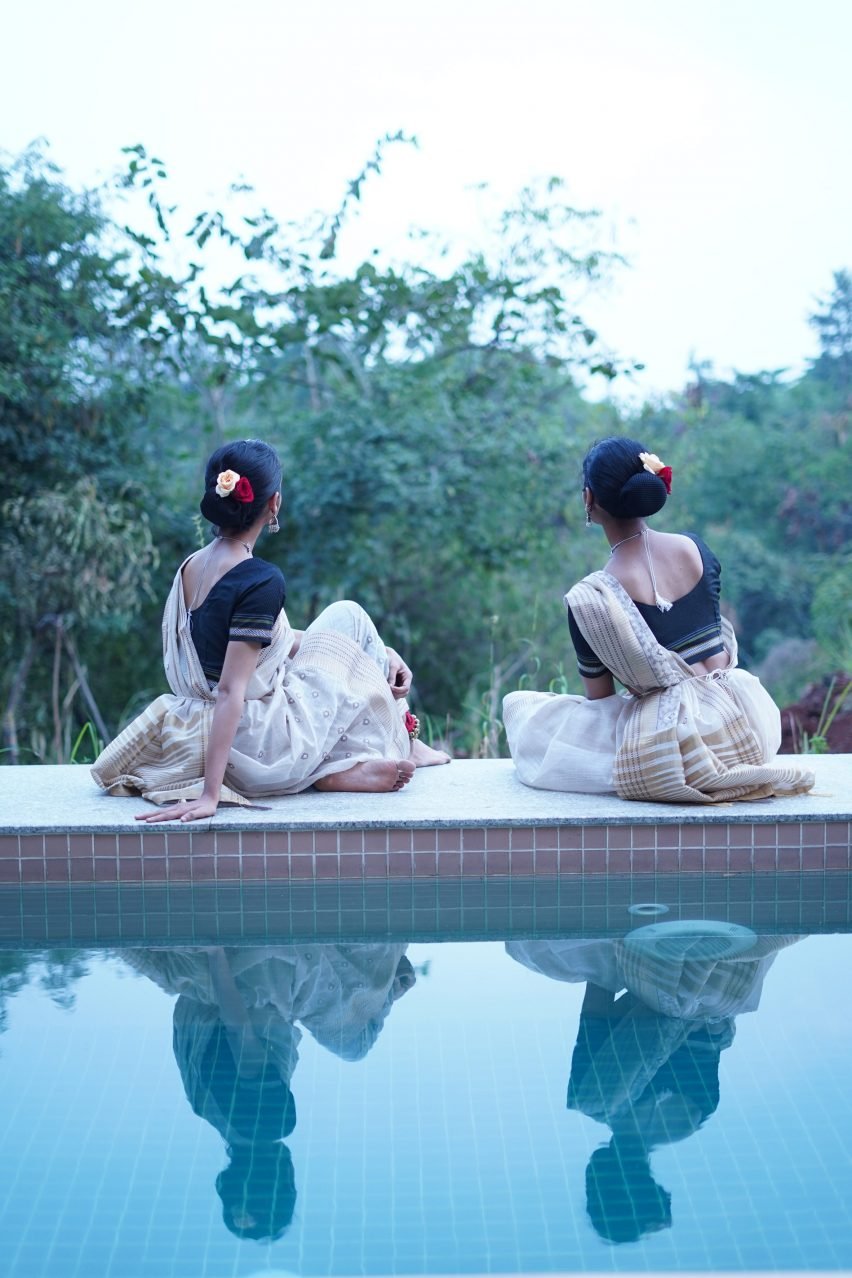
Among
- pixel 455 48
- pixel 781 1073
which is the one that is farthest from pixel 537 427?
pixel 781 1073

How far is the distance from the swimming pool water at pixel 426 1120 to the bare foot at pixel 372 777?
0.79 m

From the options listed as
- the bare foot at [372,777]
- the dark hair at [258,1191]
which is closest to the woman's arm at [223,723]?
the bare foot at [372,777]

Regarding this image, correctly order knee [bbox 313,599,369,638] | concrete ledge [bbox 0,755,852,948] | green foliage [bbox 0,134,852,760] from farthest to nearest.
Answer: green foliage [bbox 0,134,852,760], knee [bbox 313,599,369,638], concrete ledge [bbox 0,755,852,948]

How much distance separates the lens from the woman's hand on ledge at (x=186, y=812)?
3282mm

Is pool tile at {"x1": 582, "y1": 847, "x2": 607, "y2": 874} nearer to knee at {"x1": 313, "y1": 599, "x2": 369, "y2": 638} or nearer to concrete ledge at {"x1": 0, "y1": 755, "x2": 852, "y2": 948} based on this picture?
concrete ledge at {"x1": 0, "y1": 755, "x2": 852, "y2": 948}

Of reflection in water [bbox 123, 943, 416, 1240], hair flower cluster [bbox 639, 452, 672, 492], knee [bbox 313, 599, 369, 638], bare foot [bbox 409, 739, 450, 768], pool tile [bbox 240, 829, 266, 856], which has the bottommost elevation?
reflection in water [bbox 123, 943, 416, 1240]

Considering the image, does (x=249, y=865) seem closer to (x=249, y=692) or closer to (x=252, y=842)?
(x=252, y=842)

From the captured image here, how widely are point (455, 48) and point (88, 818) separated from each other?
7897mm

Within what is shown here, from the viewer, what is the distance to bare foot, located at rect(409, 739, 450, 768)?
4164 millimetres

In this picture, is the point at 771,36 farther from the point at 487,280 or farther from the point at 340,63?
the point at 487,280

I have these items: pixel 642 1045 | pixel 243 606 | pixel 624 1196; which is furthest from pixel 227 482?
pixel 624 1196

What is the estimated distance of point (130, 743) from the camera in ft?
11.8

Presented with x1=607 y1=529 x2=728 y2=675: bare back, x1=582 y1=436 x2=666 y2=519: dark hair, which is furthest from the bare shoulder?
x1=582 y1=436 x2=666 y2=519: dark hair

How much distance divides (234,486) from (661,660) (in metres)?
1.24
